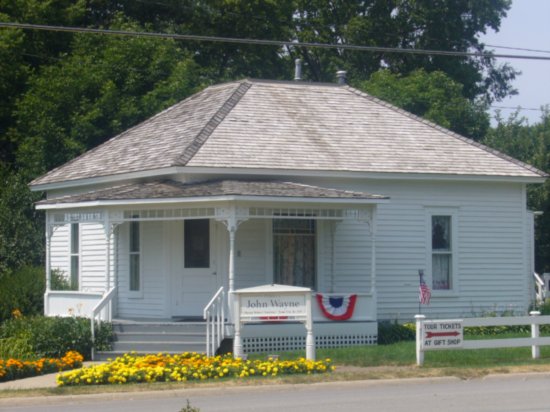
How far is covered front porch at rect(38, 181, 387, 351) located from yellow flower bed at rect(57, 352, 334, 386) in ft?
9.53

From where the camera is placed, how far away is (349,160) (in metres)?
25.7

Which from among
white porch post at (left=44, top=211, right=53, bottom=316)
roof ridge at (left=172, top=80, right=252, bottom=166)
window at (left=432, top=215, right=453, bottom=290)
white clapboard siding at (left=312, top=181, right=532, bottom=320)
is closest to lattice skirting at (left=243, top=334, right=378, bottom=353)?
white clapboard siding at (left=312, top=181, right=532, bottom=320)

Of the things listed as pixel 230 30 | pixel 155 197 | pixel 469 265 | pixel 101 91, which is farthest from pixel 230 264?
pixel 230 30

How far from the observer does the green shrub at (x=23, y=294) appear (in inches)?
1059

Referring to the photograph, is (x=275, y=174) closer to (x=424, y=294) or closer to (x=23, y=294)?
(x=424, y=294)

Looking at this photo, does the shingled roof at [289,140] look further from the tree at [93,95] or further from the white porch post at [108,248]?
the tree at [93,95]

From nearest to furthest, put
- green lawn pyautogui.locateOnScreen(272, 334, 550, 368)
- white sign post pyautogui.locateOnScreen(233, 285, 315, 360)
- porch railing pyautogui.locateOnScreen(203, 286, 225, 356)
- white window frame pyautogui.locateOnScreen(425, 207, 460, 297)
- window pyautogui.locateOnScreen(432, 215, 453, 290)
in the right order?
green lawn pyautogui.locateOnScreen(272, 334, 550, 368)
white sign post pyautogui.locateOnScreen(233, 285, 315, 360)
porch railing pyautogui.locateOnScreen(203, 286, 225, 356)
white window frame pyautogui.locateOnScreen(425, 207, 460, 297)
window pyautogui.locateOnScreen(432, 215, 453, 290)

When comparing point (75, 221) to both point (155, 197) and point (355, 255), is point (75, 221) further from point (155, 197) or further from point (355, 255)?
point (355, 255)

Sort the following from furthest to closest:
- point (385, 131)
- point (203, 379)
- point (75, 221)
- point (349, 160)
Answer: point (385, 131) < point (349, 160) < point (75, 221) < point (203, 379)

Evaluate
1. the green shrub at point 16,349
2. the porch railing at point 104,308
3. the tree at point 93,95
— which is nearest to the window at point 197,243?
the porch railing at point 104,308

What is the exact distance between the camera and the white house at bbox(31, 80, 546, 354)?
23453 mm

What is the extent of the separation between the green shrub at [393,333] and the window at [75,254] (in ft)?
26.1

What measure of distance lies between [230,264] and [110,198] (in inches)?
122

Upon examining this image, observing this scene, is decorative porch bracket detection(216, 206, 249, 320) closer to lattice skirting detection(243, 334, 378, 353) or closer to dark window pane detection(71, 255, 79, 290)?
lattice skirting detection(243, 334, 378, 353)
